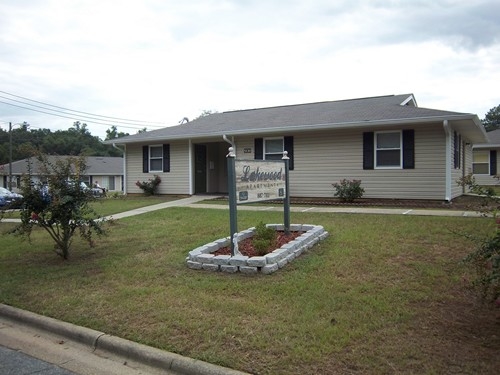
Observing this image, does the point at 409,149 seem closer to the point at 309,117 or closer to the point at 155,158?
the point at 309,117

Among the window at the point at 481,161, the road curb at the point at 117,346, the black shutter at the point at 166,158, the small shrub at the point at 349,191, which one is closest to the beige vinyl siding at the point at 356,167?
the small shrub at the point at 349,191

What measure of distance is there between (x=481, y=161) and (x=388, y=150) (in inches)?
541

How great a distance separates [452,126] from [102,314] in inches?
488

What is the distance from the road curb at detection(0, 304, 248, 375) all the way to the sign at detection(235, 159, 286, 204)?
8.96ft

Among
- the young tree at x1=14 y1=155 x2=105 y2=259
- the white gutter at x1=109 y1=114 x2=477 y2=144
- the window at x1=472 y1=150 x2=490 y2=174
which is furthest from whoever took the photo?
the window at x1=472 y1=150 x2=490 y2=174

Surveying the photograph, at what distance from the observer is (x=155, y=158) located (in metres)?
18.3

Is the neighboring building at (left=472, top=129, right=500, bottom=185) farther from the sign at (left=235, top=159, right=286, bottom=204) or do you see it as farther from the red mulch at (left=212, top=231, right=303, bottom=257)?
the red mulch at (left=212, top=231, right=303, bottom=257)

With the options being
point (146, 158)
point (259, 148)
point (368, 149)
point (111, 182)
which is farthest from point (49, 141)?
point (368, 149)

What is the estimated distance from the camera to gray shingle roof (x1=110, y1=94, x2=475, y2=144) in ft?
43.5

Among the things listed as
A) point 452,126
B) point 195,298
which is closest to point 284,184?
point 195,298

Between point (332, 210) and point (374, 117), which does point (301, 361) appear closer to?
point (332, 210)

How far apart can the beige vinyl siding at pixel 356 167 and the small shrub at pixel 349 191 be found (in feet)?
2.11

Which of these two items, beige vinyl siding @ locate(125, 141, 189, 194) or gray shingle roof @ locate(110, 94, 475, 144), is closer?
gray shingle roof @ locate(110, 94, 475, 144)

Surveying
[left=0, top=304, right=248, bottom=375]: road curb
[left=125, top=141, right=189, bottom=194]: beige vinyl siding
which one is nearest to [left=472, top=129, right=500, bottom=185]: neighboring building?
[left=125, top=141, right=189, bottom=194]: beige vinyl siding
